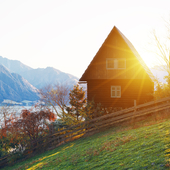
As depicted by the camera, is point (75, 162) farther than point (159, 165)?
Yes

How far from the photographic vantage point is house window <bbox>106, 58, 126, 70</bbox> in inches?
811

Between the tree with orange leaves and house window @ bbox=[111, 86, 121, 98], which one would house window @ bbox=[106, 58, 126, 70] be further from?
the tree with orange leaves

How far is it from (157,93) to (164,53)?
9.69m

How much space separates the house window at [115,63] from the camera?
2059cm

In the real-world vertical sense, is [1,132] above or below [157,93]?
below

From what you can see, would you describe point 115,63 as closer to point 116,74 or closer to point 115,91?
point 116,74

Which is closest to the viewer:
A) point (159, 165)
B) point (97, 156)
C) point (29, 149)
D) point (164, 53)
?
point (159, 165)

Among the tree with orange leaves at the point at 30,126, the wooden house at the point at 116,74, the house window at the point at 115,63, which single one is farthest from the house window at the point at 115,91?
the tree with orange leaves at the point at 30,126

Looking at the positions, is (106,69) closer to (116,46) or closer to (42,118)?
(116,46)

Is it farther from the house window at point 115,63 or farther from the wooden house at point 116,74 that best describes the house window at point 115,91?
the house window at point 115,63

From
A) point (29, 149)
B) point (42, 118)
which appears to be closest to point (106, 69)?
point (42, 118)

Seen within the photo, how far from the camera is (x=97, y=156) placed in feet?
26.0

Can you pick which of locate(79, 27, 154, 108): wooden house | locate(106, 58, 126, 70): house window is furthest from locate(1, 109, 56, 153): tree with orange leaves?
locate(106, 58, 126, 70): house window

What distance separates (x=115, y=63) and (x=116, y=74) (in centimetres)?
137
